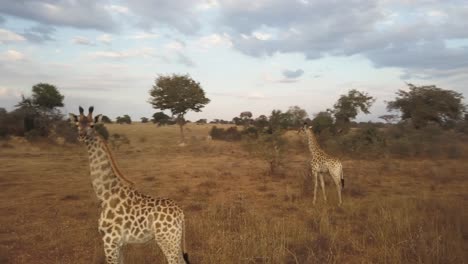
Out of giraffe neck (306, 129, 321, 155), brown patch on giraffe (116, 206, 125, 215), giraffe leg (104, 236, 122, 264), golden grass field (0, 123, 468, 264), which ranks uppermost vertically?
giraffe neck (306, 129, 321, 155)

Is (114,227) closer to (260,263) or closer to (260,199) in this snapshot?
(260,263)

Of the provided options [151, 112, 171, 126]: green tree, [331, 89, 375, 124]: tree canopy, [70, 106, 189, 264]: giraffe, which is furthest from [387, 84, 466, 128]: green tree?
[151, 112, 171, 126]: green tree

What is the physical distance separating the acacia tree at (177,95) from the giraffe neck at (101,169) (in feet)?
94.2

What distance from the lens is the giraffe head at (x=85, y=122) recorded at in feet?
15.9

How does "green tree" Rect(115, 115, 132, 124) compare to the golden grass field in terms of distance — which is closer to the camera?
the golden grass field

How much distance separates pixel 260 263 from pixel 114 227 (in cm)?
261

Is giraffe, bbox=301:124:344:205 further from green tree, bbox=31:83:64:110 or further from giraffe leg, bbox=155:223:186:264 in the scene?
green tree, bbox=31:83:64:110

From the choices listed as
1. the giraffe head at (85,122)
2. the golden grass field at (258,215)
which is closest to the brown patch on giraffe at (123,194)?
the giraffe head at (85,122)

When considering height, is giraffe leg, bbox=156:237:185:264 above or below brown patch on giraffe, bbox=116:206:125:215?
below

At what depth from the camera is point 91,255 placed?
267 inches

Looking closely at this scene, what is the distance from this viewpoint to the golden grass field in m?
6.55

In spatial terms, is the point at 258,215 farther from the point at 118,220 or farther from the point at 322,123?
A: the point at 322,123

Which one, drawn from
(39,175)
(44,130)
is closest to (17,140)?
(44,130)

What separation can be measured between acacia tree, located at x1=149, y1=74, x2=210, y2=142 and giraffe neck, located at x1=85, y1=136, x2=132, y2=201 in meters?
28.7
